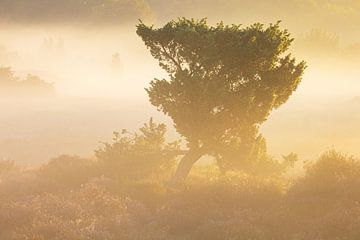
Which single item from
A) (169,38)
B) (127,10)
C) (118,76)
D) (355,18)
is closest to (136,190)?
(169,38)

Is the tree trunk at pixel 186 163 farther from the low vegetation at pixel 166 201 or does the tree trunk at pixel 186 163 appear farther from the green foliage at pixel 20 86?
the green foliage at pixel 20 86

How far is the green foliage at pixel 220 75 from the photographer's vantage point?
19266 millimetres

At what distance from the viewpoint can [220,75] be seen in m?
20.2

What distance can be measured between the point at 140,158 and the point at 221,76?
570cm

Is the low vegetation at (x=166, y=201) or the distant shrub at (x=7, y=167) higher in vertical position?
the distant shrub at (x=7, y=167)

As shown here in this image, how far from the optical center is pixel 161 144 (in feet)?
79.0

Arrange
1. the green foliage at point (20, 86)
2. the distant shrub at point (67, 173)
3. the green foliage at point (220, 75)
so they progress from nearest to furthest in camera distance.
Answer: the green foliage at point (220, 75)
the distant shrub at point (67, 173)
the green foliage at point (20, 86)

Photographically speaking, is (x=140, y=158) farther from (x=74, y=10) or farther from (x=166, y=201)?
(x=74, y=10)

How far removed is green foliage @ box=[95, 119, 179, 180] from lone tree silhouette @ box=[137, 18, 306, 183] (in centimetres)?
279

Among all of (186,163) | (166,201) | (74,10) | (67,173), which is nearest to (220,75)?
(186,163)

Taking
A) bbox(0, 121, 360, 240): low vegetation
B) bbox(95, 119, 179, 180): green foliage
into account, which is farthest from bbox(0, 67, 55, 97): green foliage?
bbox(95, 119, 179, 180): green foliage

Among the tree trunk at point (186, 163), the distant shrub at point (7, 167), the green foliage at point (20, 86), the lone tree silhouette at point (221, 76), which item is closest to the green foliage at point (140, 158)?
the tree trunk at point (186, 163)

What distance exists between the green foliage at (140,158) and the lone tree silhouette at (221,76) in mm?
2785

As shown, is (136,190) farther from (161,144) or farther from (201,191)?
(161,144)
